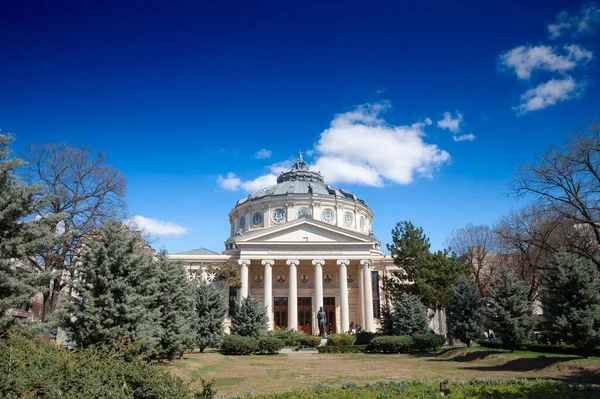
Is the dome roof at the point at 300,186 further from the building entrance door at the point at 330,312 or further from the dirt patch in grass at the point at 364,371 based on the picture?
the dirt patch in grass at the point at 364,371

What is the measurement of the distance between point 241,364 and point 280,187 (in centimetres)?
4230

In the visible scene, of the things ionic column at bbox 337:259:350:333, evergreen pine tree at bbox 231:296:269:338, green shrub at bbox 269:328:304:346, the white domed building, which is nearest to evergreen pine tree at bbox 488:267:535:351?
evergreen pine tree at bbox 231:296:269:338

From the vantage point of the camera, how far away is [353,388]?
42.4ft

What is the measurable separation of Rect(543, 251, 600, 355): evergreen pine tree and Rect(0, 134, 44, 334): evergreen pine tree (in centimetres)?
2056

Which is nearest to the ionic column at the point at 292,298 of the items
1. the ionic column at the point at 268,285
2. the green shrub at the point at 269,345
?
the ionic column at the point at 268,285

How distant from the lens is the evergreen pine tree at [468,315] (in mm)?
28719

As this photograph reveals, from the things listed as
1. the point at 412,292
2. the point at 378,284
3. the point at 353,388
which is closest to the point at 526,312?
the point at 353,388

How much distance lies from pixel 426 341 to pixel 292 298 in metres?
19.8

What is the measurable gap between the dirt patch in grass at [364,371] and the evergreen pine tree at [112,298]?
8.98 feet

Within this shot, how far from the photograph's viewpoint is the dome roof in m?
63.1

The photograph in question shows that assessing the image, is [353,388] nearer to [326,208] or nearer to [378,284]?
[378,284]

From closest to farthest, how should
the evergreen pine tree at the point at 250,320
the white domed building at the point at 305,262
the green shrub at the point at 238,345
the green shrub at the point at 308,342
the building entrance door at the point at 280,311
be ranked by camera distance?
1. the green shrub at the point at 238,345
2. the evergreen pine tree at the point at 250,320
3. the green shrub at the point at 308,342
4. the white domed building at the point at 305,262
5. the building entrance door at the point at 280,311

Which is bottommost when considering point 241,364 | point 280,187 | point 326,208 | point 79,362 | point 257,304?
point 241,364

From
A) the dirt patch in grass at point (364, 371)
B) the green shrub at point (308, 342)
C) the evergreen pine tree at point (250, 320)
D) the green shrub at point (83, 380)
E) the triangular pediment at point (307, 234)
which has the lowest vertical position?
the dirt patch in grass at point (364, 371)
